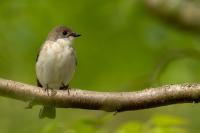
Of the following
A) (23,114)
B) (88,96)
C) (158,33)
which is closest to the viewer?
(88,96)

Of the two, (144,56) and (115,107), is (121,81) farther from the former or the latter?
(115,107)

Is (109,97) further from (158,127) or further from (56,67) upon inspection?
(56,67)

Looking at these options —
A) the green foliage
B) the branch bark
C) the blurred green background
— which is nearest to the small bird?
the blurred green background

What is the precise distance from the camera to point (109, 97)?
5.09m

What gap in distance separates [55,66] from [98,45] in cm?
220

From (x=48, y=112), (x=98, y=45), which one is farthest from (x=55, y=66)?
(x=98, y=45)

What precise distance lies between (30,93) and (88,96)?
0.43 meters

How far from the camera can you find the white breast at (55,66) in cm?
694

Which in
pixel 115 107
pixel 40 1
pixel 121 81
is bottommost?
pixel 115 107

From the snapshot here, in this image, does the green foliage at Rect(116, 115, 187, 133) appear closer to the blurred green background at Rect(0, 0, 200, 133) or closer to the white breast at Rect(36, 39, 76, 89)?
the white breast at Rect(36, 39, 76, 89)

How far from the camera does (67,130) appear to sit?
5773 millimetres

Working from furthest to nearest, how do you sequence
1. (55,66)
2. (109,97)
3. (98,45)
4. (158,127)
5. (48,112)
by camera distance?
(98,45) < (55,66) < (48,112) < (158,127) < (109,97)

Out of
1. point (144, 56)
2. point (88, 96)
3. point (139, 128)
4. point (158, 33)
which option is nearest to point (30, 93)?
point (88, 96)

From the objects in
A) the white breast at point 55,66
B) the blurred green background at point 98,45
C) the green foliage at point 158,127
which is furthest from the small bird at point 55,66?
the green foliage at point 158,127
